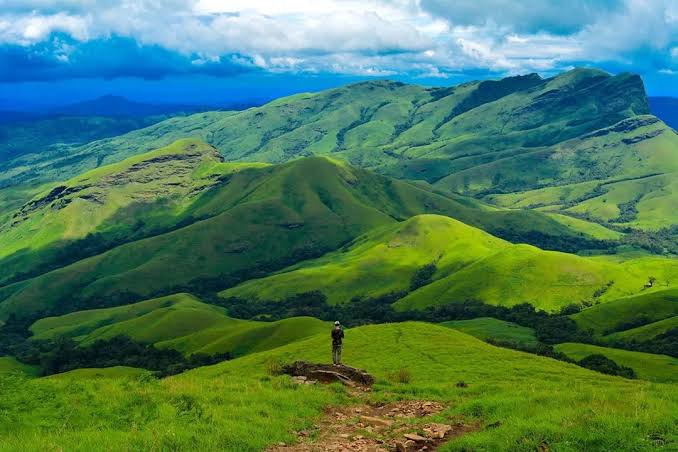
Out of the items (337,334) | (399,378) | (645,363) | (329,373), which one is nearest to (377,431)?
(329,373)

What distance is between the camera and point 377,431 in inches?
1308

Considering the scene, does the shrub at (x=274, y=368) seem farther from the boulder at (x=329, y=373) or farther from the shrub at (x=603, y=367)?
the shrub at (x=603, y=367)

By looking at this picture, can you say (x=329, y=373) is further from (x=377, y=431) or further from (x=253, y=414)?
(x=253, y=414)

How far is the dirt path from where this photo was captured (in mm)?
29484

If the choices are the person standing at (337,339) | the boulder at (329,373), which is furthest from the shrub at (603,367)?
the boulder at (329,373)

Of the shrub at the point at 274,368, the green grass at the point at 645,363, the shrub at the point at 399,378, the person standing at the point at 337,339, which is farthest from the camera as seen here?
the green grass at the point at 645,363

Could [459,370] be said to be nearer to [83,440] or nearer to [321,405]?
[321,405]

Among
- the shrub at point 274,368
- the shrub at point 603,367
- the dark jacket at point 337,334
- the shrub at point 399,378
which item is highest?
the dark jacket at point 337,334

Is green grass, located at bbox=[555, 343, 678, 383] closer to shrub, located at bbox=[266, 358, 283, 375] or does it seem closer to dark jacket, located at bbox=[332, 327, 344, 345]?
dark jacket, located at bbox=[332, 327, 344, 345]

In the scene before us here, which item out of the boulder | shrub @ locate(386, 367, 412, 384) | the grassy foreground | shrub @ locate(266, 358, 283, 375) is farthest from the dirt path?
shrub @ locate(266, 358, 283, 375)

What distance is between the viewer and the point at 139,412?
103ft

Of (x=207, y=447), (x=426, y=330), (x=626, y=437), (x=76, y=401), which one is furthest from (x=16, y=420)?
(x=426, y=330)

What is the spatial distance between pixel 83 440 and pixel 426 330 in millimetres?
94294

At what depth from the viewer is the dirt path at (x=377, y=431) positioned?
2948 cm
